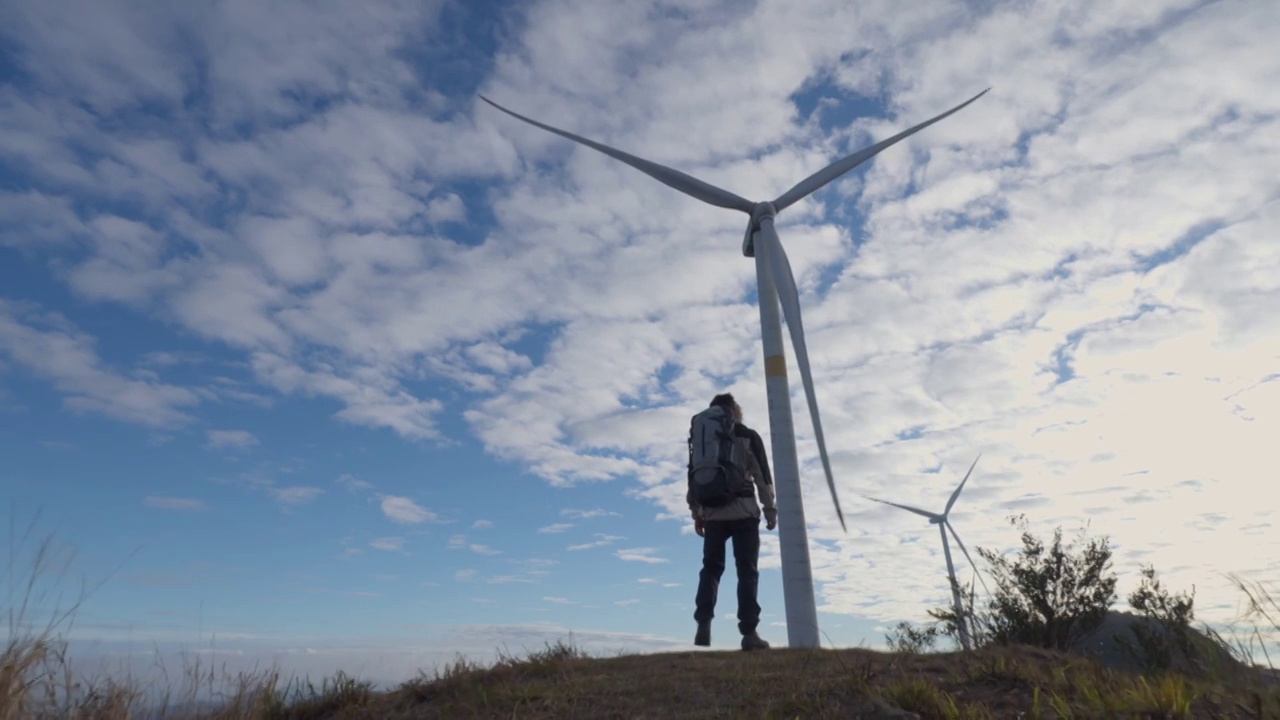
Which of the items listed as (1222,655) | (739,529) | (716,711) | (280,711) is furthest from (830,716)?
(280,711)

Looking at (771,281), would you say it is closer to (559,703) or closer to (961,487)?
(559,703)

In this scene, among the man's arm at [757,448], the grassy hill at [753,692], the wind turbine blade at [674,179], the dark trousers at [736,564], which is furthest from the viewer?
the wind turbine blade at [674,179]

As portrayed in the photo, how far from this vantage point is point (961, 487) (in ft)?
93.9

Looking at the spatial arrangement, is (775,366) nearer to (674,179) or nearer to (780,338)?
(780,338)

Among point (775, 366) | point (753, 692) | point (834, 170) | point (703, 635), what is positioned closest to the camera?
point (753, 692)

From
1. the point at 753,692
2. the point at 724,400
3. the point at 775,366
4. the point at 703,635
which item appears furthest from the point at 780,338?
the point at 753,692

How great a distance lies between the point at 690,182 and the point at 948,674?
13.9 m

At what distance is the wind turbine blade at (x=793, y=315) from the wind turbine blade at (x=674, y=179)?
1413mm

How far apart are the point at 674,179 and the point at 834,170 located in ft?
12.3

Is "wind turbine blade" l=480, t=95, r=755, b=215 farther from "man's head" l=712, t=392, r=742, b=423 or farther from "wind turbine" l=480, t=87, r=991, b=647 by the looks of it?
"man's head" l=712, t=392, r=742, b=423

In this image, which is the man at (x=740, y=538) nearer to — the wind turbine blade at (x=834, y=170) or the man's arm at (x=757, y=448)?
the man's arm at (x=757, y=448)

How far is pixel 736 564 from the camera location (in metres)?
9.77

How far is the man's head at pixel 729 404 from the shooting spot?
10336mm

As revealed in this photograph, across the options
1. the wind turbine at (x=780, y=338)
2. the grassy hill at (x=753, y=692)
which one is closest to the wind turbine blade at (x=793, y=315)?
the wind turbine at (x=780, y=338)
